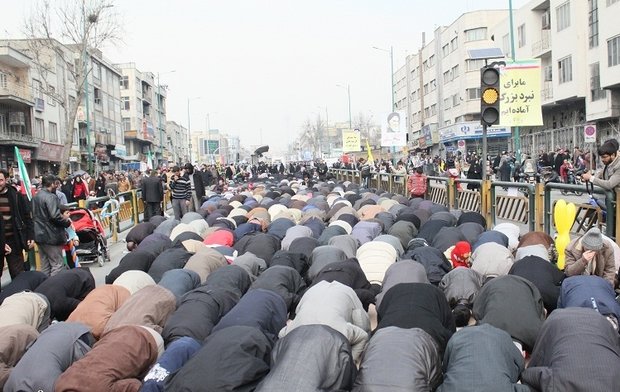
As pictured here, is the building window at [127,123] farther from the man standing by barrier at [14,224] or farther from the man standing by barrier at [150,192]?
the man standing by barrier at [14,224]

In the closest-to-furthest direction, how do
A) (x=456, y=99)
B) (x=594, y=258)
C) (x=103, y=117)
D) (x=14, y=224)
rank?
(x=594, y=258) → (x=14, y=224) → (x=456, y=99) → (x=103, y=117)

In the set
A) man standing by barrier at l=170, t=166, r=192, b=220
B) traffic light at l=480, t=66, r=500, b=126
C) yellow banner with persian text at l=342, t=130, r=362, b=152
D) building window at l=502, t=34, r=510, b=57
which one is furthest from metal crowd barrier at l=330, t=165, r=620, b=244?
building window at l=502, t=34, r=510, b=57

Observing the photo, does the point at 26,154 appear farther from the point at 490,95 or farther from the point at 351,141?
the point at 490,95

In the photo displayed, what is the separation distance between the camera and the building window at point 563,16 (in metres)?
37.9

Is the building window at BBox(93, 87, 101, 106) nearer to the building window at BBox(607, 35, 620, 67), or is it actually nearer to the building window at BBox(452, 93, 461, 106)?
the building window at BBox(452, 93, 461, 106)

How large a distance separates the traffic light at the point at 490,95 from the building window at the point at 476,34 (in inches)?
2013

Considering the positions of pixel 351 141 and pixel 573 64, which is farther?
pixel 351 141

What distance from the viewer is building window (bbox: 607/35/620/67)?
3175 centimetres

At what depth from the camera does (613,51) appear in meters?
32.2

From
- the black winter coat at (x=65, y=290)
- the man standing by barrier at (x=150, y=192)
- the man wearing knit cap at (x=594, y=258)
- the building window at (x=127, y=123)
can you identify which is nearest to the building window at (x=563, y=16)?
the man standing by barrier at (x=150, y=192)

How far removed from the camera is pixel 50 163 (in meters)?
49.7

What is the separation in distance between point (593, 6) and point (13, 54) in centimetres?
3573

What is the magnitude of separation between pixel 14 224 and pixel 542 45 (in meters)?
40.9

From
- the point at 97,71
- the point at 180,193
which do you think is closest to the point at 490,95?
the point at 180,193
